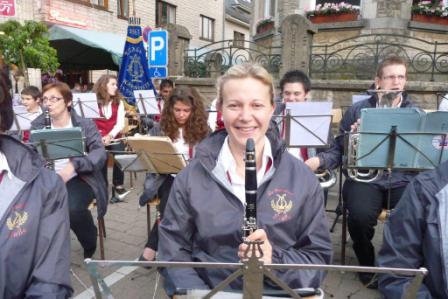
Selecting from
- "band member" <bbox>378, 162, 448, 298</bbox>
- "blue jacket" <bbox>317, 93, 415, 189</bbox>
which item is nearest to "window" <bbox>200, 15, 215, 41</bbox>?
"blue jacket" <bbox>317, 93, 415, 189</bbox>

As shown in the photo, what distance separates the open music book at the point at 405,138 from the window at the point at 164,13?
16893 millimetres

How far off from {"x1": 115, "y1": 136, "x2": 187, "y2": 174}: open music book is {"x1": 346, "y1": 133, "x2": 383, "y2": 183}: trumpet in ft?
4.26

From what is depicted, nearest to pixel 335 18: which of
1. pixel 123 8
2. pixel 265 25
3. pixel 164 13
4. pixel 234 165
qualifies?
pixel 265 25

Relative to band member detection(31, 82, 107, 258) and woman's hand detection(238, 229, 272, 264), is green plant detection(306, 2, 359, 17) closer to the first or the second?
band member detection(31, 82, 107, 258)

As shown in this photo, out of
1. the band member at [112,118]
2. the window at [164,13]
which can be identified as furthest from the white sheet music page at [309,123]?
the window at [164,13]

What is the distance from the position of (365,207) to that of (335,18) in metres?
8.70

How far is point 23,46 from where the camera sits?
322 inches

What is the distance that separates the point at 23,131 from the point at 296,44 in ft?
18.7

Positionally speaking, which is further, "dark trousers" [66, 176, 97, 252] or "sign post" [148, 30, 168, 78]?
"sign post" [148, 30, 168, 78]

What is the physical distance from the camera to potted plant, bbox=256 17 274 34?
13.1m

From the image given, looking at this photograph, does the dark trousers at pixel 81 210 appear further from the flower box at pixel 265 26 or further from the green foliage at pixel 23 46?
the flower box at pixel 265 26

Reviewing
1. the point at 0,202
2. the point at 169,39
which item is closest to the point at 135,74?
the point at 169,39

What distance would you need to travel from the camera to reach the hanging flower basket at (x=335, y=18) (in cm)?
1022

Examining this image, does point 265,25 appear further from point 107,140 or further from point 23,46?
point 107,140
